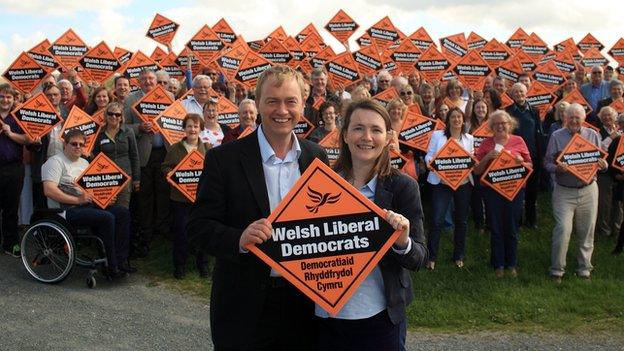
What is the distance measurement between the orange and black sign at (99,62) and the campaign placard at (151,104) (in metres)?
3.69

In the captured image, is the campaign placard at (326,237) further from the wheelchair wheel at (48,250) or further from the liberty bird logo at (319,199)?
the wheelchair wheel at (48,250)

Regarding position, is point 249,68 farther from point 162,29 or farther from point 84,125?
point 162,29

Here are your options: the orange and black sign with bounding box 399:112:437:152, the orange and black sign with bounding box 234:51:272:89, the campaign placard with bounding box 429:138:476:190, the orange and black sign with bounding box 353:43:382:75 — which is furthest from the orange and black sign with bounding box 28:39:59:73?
the campaign placard with bounding box 429:138:476:190

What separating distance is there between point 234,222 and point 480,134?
6717 millimetres

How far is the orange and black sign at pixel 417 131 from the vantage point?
364 inches

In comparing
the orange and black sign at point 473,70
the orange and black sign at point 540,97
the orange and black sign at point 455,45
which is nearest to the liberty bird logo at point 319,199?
the orange and black sign at point 540,97

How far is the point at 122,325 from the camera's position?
6.80 meters

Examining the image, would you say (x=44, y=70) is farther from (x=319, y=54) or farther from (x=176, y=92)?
(x=319, y=54)

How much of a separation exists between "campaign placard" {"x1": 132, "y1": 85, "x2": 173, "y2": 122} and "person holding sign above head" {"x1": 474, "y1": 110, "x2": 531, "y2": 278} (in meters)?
4.71

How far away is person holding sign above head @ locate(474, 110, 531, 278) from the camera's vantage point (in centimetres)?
827

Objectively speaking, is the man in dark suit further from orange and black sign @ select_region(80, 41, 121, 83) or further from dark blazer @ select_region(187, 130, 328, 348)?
orange and black sign @ select_region(80, 41, 121, 83)

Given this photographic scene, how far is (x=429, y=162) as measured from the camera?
8.38 meters

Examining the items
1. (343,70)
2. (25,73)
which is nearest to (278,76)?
(343,70)

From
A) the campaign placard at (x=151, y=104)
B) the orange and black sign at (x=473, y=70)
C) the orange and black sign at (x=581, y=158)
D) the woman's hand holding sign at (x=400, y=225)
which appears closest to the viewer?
the woman's hand holding sign at (x=400, y=225)
